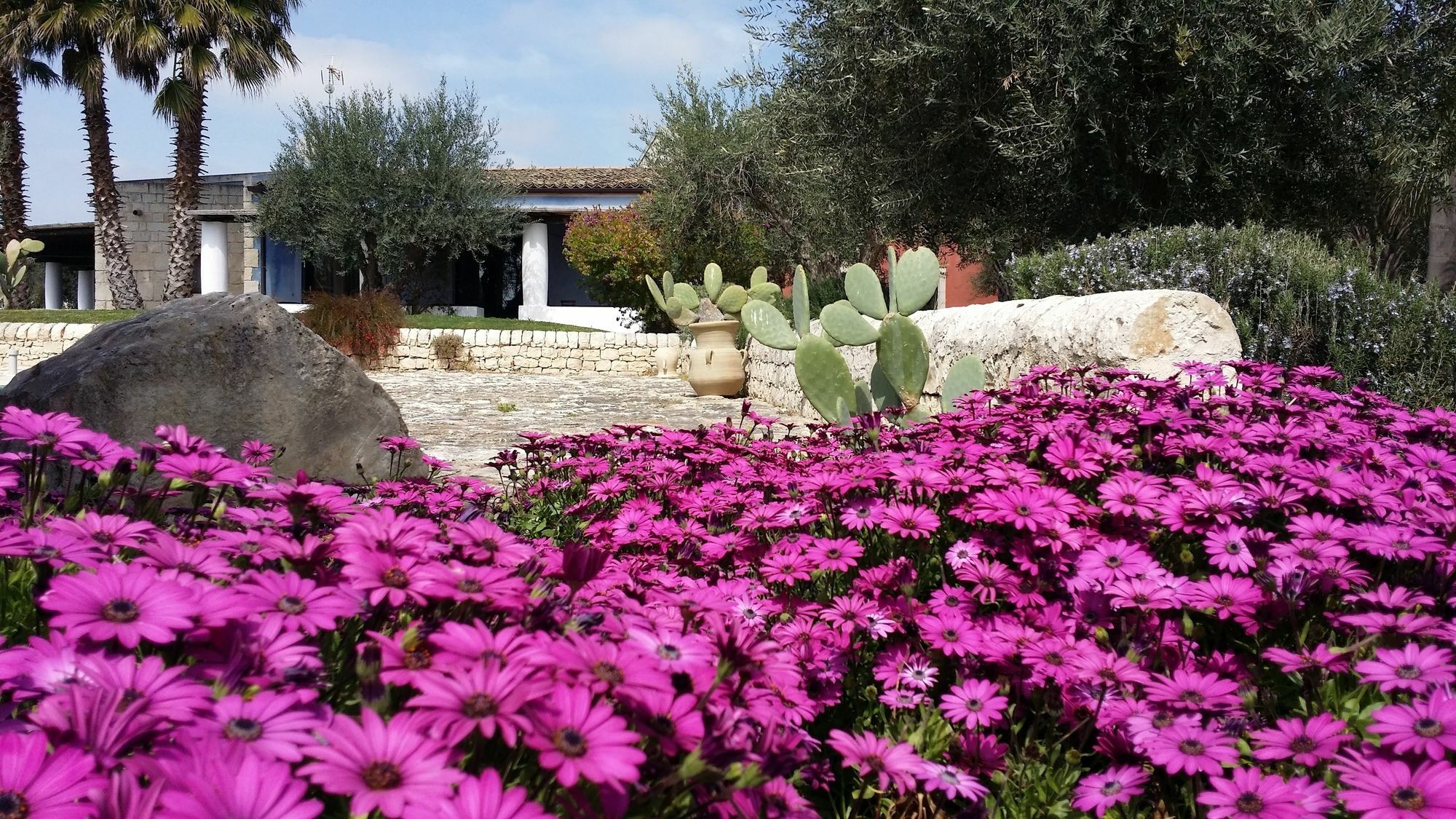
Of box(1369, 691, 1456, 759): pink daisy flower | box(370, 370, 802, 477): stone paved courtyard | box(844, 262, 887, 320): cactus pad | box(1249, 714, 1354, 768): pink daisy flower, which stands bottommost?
box(370, 370, 802, 477): stone paved courtyard

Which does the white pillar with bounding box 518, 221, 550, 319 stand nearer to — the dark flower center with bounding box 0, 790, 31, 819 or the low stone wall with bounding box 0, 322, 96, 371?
the low stone wall with bounding box 0, 322, 96, 371

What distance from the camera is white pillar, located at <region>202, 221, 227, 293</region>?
24.1m

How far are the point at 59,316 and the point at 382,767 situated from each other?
2158 cm

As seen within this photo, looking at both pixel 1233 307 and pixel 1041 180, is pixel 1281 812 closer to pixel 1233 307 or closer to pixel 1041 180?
pixel 1233 307

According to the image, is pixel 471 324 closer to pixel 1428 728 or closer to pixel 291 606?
pixel 291 606

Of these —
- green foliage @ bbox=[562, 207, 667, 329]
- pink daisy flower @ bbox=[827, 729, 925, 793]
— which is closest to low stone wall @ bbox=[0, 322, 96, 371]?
green foliage @ bbox=[562, 207, 667, 329]

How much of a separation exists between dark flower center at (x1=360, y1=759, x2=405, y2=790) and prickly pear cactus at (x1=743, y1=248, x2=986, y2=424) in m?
3.83

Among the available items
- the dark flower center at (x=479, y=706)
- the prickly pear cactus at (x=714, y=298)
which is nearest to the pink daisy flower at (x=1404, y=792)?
the dark flower center at (x=479, y=706)

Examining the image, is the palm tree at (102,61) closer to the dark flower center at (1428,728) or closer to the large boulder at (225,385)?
the large boulder at (225,385)

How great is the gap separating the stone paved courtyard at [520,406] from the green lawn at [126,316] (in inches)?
135

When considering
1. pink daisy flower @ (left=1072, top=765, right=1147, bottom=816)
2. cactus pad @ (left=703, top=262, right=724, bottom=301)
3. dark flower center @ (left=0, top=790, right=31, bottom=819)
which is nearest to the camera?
dark flower center @ (left=0, top=790, right=31, bottom=819)

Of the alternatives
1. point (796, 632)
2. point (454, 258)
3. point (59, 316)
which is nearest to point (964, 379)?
point (796, 632)

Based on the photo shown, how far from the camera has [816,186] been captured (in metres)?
11.5

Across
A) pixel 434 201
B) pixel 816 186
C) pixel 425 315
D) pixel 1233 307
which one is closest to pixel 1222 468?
pixel 1233 307
